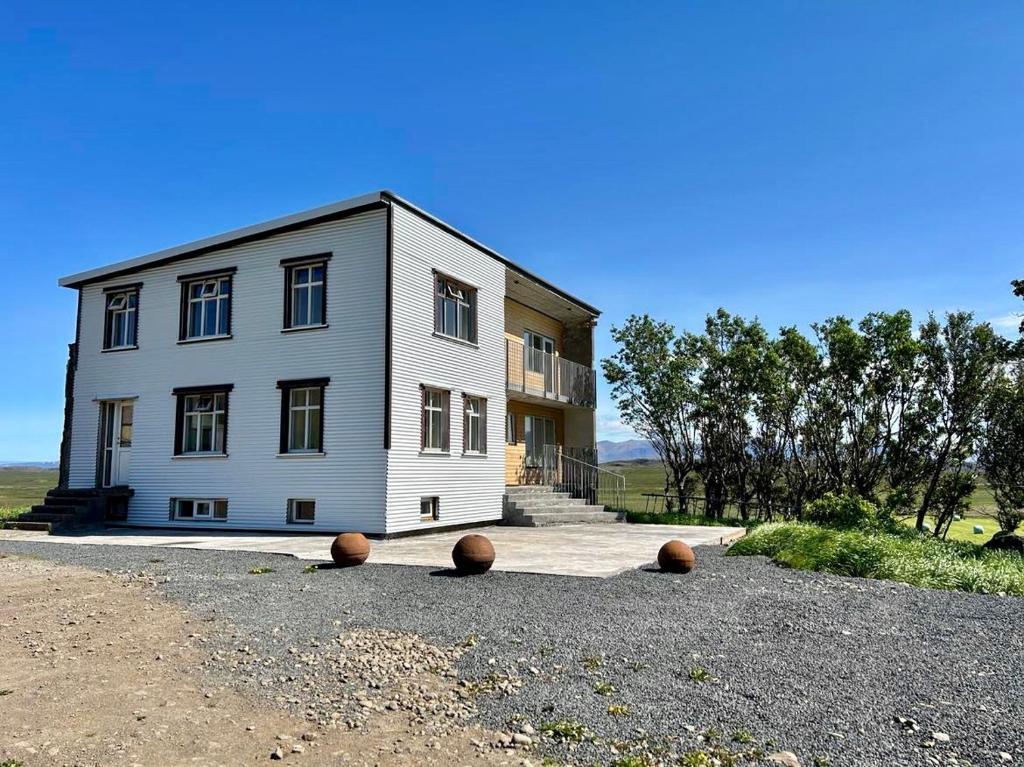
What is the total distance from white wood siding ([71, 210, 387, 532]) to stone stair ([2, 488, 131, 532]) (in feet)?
2.22

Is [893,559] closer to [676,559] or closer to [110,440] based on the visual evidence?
[676,559]

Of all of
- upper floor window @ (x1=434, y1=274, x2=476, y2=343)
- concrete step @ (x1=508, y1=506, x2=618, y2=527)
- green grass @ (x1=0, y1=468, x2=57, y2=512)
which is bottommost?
concrete step @ (x1=508, y1=506, x2=618, y2=527)

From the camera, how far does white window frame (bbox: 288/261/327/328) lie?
55.5 feet

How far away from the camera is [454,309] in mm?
18750

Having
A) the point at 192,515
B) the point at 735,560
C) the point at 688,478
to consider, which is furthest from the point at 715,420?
Result: the point at 192,515

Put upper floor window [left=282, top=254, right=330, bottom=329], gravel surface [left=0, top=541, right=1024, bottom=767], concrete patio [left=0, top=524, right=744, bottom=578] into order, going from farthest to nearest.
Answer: upper floor window [left=282, top=254, right=330, bottom=329]
concrete patio [left=0, top=524, right=744, bottom=578]
gravel surface [left=0, top=541, right=1024, bottom=767]

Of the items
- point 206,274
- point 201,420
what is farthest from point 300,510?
point 206,274

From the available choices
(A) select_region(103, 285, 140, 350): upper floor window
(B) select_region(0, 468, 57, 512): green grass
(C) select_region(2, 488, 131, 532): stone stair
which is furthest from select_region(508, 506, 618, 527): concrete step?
(B) select_region(0, 468, 57, 512): green grass

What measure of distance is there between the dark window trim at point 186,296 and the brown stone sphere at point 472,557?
10.6 meters

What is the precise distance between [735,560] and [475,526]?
27.7ft

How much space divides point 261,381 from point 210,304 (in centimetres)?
281

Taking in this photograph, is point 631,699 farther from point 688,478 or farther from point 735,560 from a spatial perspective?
point 688,478

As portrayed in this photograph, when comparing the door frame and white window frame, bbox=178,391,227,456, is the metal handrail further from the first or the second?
the door frame

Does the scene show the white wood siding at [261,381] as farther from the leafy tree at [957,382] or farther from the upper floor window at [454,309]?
the leafy tree at [957,382]
